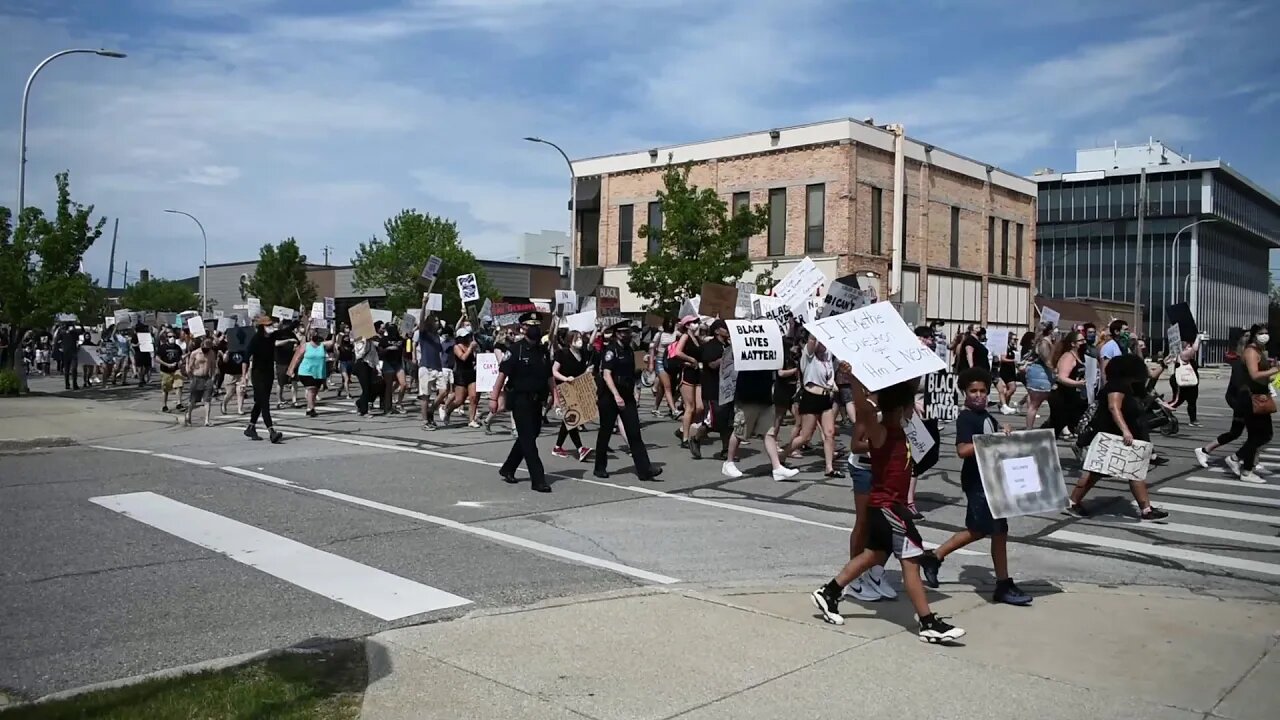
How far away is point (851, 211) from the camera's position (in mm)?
37344

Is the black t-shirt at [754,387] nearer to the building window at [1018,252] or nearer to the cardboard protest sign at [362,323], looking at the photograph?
the cardboard protest sign at [362,323]

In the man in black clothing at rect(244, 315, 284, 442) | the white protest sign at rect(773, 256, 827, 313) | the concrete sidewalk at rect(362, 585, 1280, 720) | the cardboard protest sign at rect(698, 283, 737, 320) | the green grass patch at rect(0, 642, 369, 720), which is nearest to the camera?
the green grass patch at rect(0, 642, 369, 720)

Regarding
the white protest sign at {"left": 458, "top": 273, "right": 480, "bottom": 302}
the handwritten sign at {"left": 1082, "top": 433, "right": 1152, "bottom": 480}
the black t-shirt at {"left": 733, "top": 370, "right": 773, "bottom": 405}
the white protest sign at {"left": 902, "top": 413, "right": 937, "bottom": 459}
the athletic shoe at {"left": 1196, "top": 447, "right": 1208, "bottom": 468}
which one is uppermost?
the white protest sign at {"left": 458, "top": 273, "right": 480, "bottom": 302}

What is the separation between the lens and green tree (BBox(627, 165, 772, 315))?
3309 centimetres

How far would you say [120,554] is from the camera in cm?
753

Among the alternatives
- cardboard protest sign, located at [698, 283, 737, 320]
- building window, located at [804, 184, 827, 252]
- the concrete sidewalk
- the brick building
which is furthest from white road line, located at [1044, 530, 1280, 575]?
building window, located at [804, 184, 827, 252]

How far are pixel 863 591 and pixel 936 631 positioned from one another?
38.1 inches

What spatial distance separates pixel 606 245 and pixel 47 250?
82.7 ft

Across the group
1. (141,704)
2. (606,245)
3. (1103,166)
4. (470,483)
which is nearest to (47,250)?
(470,483)

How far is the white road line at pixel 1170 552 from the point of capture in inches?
317

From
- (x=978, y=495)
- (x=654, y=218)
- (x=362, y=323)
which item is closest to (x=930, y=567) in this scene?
(x=978, y=495)

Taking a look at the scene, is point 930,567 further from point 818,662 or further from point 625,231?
point 625,231

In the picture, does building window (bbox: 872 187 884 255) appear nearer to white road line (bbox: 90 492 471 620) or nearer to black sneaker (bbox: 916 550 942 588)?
white road line (bbox: 90 492 471 620)

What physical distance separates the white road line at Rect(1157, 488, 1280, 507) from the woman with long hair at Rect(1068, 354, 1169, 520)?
1784 millimetres
